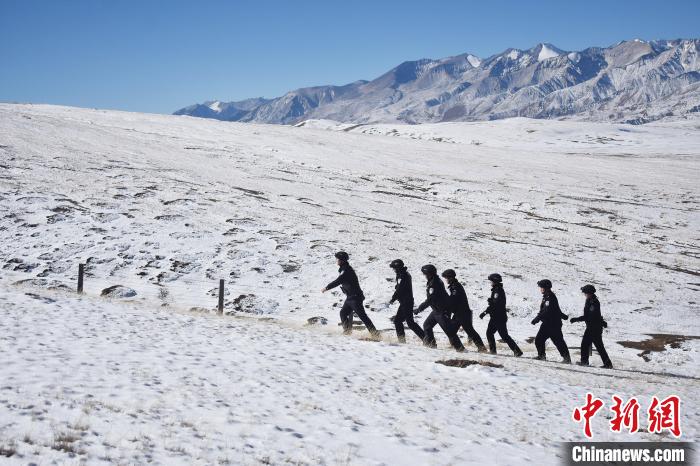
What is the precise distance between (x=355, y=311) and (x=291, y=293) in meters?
7.74

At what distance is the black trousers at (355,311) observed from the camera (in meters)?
15.7

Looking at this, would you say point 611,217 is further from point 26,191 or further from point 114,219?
point 26,191

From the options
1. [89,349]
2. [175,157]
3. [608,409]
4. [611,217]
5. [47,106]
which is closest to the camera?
[608,409]

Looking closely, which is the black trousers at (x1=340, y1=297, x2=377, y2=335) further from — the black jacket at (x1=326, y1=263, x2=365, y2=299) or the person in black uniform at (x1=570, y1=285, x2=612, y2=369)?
the person in black uniform at (x1=570, y1=285, x2=612, y2=369)

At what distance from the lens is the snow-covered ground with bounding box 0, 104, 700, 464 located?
25.6 ft

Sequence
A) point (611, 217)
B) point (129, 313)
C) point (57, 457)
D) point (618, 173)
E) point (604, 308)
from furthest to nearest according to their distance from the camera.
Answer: point (618, 173) → point (611, 217) → point (604, 308) → point (129, 313) → point (57, 457)

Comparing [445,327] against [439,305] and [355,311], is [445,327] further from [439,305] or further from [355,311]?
[355,311]

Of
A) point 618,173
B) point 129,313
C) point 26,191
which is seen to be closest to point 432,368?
point 129,313

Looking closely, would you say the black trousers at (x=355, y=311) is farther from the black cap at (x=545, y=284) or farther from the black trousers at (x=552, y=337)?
the black cap at (x=545, y=284)

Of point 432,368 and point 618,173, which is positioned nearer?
point 432,368

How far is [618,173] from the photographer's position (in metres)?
66.1

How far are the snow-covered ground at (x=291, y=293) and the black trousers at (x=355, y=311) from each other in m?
0.47

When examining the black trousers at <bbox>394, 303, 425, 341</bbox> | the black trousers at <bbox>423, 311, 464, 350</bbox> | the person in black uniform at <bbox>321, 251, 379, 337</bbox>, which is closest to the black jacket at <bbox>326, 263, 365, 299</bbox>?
the person in black uniform at <bbox>321, 251, 379, 337</bbox>

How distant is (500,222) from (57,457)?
36810 mm
